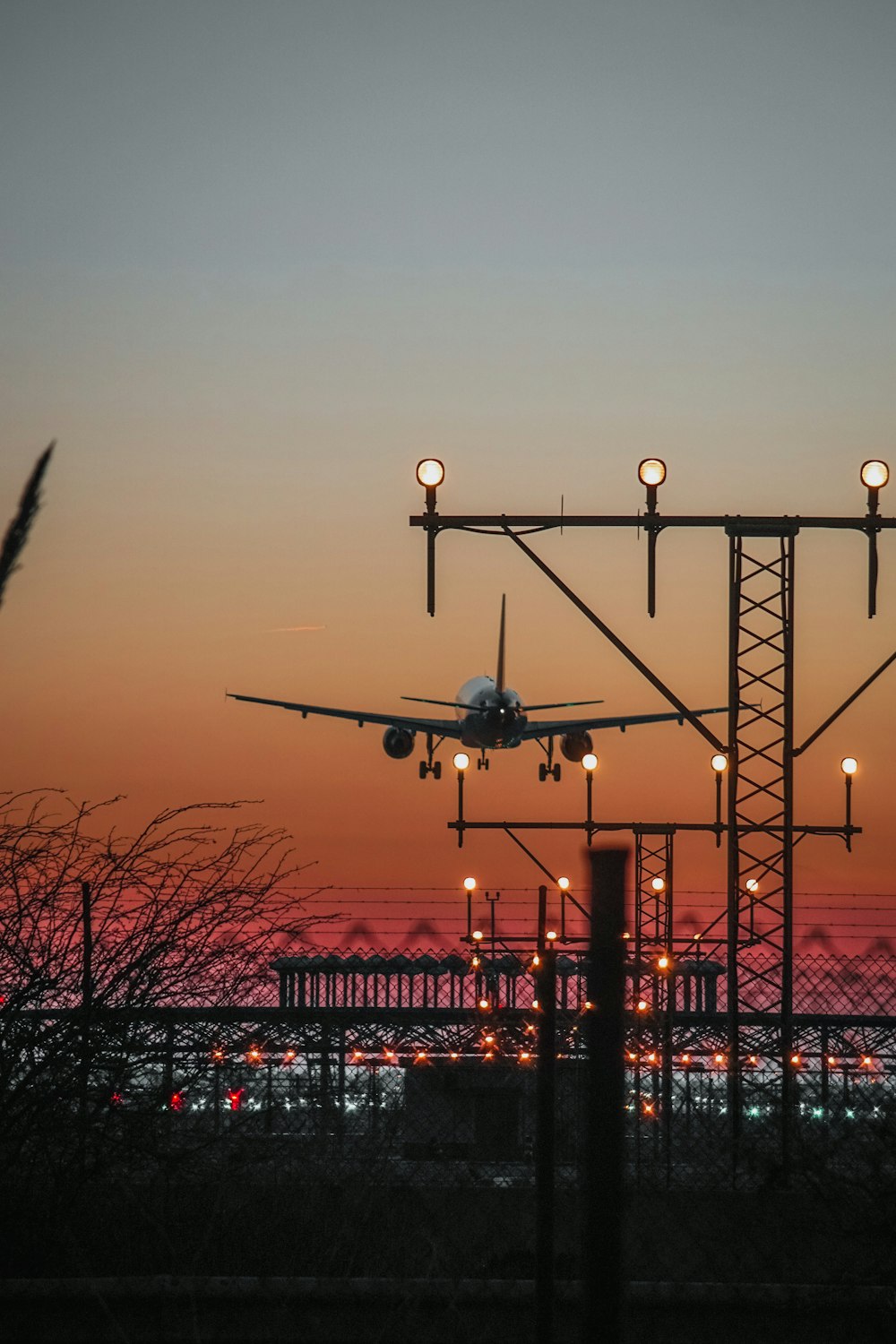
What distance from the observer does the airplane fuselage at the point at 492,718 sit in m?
54.1

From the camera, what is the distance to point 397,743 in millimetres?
58938

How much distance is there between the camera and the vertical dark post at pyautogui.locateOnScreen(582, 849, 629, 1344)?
4664 mm

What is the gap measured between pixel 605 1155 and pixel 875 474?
13425 mm

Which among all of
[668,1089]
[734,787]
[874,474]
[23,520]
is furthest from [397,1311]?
[874,474]

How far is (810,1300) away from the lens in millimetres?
8062

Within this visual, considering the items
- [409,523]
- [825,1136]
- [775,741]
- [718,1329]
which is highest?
[409,523]

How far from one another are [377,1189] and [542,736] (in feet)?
161

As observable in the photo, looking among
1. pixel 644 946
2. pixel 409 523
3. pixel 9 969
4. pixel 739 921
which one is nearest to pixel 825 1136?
pixel 9 969

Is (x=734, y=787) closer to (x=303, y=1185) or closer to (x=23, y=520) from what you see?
(x=303, y=1185)

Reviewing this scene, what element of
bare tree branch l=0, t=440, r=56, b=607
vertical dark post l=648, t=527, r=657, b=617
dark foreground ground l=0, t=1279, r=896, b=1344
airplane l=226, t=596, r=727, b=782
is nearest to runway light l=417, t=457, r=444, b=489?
vertical dark post l=648, t=527, r=657, b=617

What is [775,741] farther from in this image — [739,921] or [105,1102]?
[105,1102]

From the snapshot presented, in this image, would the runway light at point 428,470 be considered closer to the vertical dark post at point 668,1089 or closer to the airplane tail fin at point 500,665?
the vertical dark post at point 668,1089

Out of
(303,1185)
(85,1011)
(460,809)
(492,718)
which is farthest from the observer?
(492,718)

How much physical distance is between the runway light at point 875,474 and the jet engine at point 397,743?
42.3m
